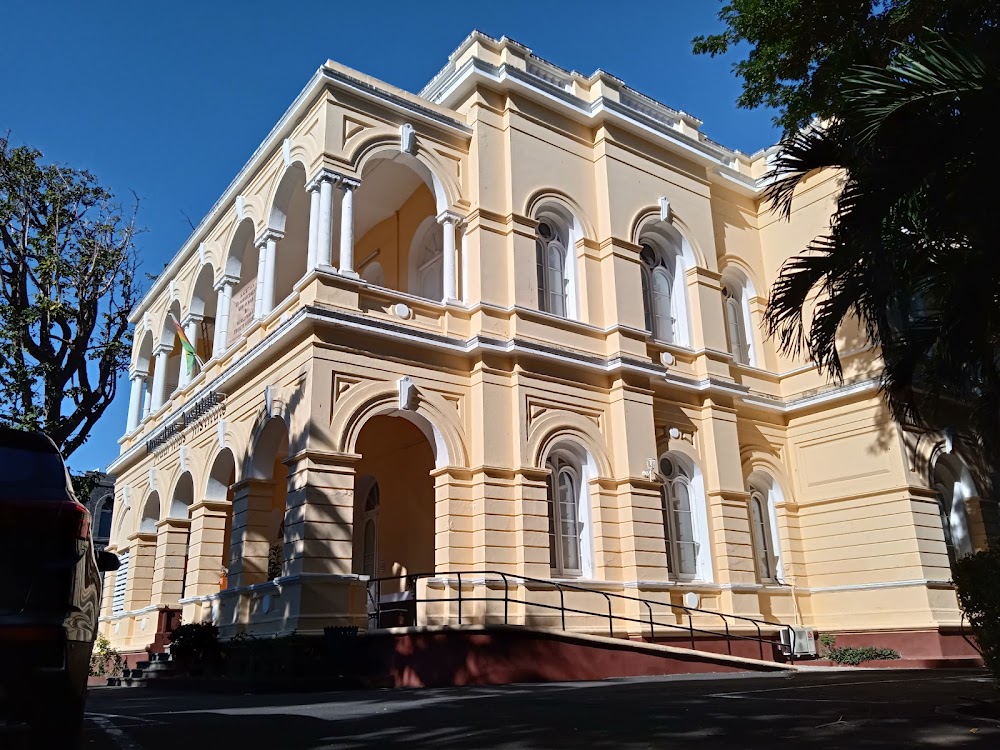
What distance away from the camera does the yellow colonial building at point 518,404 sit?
47.3 ft

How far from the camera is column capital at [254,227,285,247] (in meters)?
17.1

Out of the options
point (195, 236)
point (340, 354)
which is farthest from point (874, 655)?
point (195, 236)

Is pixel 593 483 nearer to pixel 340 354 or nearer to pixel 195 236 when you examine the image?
pixel 340 354

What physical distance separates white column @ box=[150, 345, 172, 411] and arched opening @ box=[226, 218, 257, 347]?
4.00m

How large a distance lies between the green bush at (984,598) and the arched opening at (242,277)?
1420 centimetres

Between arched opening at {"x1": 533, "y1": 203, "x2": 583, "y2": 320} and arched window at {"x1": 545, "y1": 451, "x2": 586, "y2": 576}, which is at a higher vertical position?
arched opening at {"x1": 533, "y1": 203, "x2": 583, "y2": 320}

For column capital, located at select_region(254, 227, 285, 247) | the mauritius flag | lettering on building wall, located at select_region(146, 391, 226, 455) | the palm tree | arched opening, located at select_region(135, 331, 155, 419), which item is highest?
arched opening, located at select_region(135, 331, 155, 419)

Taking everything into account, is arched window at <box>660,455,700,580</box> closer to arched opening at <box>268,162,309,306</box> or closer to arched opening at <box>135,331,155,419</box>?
arched opening at <box>268,162,309,306</box>

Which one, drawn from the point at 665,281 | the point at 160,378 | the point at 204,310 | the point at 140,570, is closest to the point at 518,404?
the point at 665,281

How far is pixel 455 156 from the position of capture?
16.8 meters

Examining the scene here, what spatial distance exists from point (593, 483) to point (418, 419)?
351cm

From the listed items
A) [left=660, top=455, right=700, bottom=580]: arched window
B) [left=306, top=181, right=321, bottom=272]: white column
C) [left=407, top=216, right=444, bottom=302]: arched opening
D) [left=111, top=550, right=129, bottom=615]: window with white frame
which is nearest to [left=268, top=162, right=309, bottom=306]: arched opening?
[left=306, top=181, right=321, bottom=272]: white column

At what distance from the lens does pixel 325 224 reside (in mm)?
14977

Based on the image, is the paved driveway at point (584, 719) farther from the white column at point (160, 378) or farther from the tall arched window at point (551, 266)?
the white column at point (160, 378)
